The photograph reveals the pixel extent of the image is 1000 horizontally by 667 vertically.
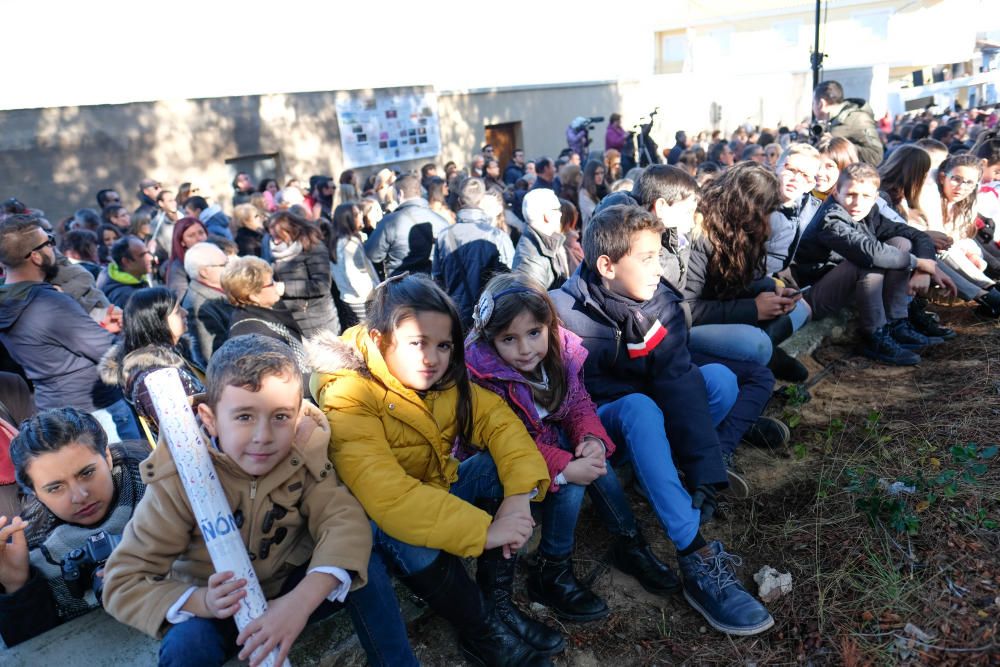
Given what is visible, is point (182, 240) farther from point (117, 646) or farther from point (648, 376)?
point (648, 376)

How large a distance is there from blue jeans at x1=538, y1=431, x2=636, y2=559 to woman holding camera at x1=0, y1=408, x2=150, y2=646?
1.50 meters

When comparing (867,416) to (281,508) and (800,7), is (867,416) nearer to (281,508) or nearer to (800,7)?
(281,508)

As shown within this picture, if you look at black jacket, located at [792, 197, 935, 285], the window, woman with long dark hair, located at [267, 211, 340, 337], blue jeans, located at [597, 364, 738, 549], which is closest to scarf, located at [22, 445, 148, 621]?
blue jeans, located at [597, 364, 738, 549]

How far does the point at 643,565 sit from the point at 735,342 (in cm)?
138

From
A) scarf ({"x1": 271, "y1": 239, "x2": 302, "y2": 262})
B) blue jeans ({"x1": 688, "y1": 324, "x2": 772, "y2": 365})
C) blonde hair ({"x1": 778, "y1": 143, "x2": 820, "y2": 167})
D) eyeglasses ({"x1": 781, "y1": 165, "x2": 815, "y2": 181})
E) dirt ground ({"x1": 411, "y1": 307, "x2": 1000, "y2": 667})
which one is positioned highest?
blonde hair ({"x1": 778, "y1": 143, "x2": 820, "y2": 167})

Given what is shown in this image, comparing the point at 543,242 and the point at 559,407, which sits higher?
the point at 543,242

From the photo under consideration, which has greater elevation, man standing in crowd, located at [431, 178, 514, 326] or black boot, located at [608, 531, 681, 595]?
man standing in crowd, located at [431, 178, 514, 326]

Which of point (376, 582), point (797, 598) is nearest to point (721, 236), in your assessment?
point (797, 598)

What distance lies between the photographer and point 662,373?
2.78 meters

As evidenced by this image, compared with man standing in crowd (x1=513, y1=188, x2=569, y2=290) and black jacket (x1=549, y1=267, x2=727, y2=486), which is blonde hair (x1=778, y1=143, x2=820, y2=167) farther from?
black jacket (x1=549, y1=267, x2=727, y2=486)

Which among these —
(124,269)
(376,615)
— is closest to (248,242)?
(124,269)

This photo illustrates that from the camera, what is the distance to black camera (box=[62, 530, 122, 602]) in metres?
2.16

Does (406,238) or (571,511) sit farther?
(406,238)

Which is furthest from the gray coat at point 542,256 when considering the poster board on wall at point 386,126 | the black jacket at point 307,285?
the poster board on wall at point 386,126
